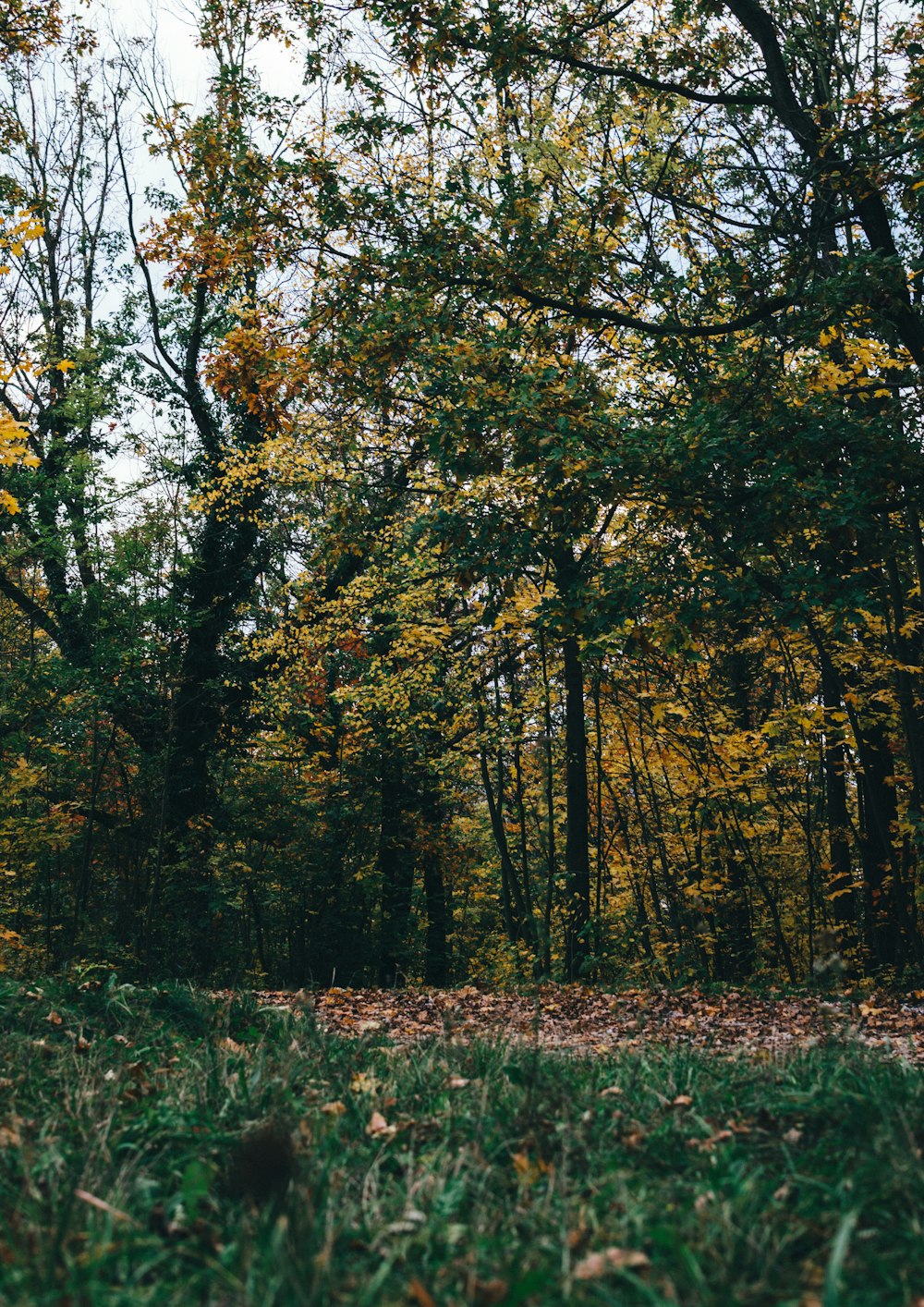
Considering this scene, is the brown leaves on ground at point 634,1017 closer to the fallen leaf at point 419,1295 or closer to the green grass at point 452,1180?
the green grass at point 452,1180

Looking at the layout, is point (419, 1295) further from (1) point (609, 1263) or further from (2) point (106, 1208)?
(2) point (106, 1208)

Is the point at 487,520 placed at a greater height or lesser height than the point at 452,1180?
greater

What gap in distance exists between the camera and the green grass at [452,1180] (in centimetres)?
182

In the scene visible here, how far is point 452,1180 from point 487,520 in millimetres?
5830

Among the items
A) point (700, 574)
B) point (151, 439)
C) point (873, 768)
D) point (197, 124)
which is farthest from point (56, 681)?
point (873, 768)

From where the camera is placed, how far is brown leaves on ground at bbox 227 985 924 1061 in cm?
496

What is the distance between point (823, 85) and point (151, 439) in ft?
37.1

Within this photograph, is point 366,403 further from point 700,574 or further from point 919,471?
point 919,471

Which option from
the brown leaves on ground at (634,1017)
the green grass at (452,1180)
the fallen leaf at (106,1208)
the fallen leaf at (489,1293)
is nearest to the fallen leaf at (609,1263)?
the green grass at (452,1180)

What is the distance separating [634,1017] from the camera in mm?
6496

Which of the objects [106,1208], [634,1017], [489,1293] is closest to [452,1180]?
[489,1293]

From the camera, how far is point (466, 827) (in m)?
20.5

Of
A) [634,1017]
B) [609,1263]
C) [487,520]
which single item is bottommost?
[634,1017]

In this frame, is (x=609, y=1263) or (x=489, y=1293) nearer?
(x=489, y=1293)
